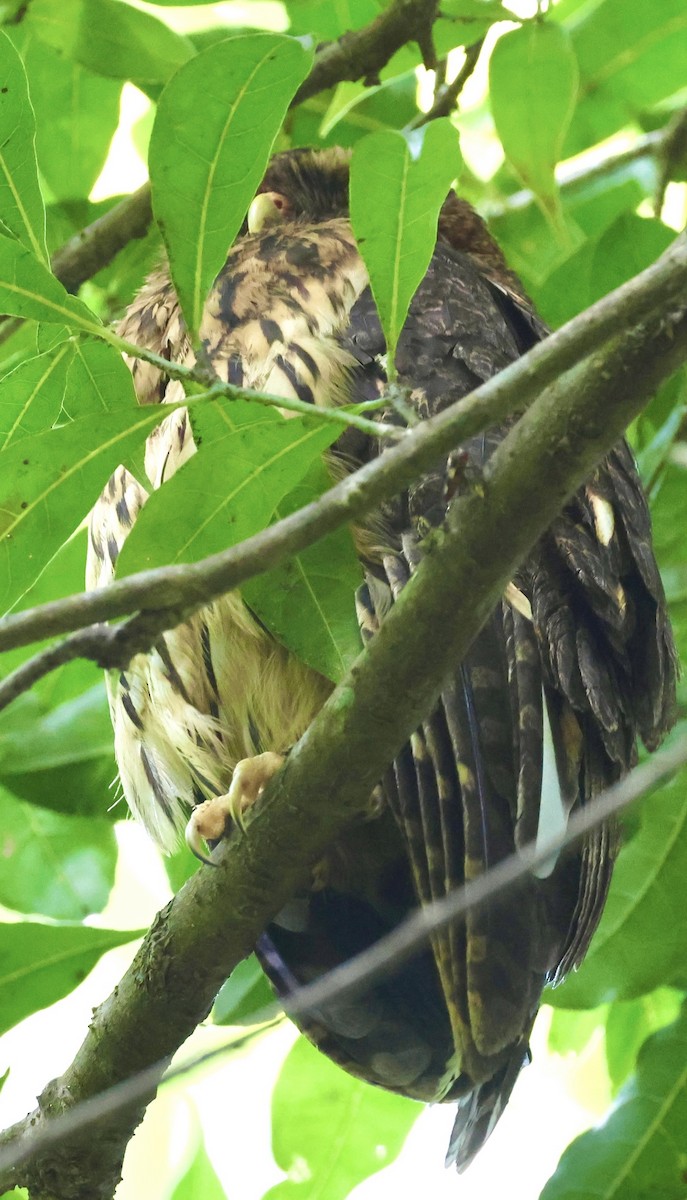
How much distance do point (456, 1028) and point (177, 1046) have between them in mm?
343

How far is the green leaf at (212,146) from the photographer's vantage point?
1179mm

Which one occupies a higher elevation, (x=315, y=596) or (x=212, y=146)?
(x=212, y=146)

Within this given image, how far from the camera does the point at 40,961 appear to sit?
197cm

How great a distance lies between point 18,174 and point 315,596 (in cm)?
49

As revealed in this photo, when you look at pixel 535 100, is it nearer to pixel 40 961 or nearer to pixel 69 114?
pixel 69 114

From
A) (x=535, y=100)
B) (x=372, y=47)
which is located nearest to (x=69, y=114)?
(x=372, y=47)

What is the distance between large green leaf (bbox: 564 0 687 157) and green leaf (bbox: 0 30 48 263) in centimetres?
131

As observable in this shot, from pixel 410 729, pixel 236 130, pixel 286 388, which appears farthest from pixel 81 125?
pixel 410 729

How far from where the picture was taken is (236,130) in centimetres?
120

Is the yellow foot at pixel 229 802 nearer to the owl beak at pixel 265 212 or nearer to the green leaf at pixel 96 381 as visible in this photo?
the green leaf at pixel 96 381

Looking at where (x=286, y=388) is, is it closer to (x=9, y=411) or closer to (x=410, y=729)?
(x=9, y=411)

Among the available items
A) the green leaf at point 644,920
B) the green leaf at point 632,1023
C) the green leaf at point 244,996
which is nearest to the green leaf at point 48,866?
the green leaf at point 244,996

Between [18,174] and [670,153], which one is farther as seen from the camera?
[670,153]

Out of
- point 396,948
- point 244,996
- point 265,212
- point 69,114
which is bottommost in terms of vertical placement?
point 244,996
